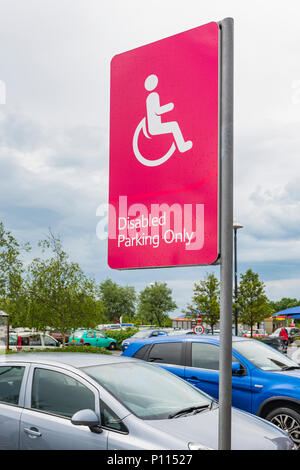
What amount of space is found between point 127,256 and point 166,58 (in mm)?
1134

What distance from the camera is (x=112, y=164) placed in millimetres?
2980

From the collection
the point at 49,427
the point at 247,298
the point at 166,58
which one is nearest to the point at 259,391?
the point at 49,427

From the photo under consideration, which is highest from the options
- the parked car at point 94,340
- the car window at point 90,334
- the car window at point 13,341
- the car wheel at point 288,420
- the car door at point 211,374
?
the car door at point 211,374

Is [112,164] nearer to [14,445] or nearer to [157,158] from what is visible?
[157,158]

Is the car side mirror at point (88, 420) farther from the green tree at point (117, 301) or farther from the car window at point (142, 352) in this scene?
the green tree at point (117, 301)

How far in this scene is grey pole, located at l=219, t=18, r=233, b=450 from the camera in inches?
95.4

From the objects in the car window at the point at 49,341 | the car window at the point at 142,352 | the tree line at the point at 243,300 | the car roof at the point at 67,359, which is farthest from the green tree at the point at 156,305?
the car roof at the point at 67,359

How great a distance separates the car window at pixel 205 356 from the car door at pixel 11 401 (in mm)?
3666

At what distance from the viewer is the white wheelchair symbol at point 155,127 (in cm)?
271

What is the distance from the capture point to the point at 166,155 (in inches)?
107

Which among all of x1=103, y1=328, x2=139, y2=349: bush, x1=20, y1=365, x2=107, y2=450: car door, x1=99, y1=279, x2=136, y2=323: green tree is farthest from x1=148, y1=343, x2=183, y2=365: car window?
x1=99, y1=279, x2=136, y2=323: green tree

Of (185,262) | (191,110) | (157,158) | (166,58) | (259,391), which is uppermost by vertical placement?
(166,58)

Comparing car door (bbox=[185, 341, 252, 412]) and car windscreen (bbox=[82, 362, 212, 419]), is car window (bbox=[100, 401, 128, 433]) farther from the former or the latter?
car door (bbox=[185, 341, 252, 412])
